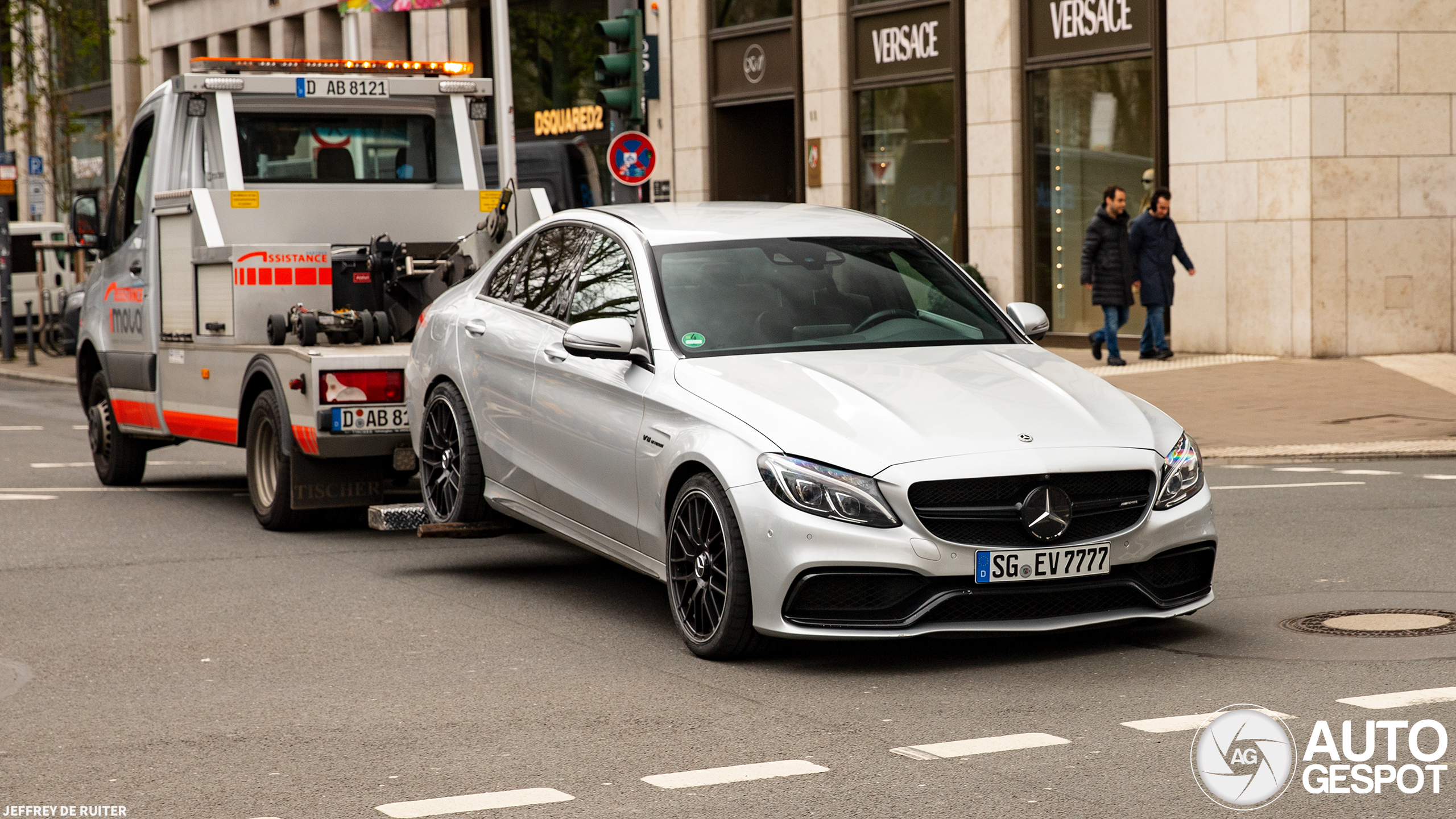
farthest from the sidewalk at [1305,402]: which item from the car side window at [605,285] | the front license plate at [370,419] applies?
the car side window at [605,285]

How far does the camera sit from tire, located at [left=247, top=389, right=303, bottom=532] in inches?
409

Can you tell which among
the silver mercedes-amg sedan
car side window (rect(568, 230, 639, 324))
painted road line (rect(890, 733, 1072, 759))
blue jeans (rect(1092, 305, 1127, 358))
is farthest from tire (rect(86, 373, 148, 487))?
blue jeans (rect(1092, 305, 1127, 358))

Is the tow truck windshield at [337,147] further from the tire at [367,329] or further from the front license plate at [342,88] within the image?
the tire at [367,329]

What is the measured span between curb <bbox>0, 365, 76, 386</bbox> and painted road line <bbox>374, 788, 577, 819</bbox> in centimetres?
2175

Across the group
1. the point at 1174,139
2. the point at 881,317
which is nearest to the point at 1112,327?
the point at 1174,139

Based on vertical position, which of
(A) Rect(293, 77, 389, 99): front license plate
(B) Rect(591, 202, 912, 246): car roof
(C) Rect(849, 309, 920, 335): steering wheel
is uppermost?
(A) Rect(293, 77, 389, 99): front license plate

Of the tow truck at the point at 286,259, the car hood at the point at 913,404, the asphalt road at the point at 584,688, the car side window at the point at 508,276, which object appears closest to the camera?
the asphalt road at the point at 584,688

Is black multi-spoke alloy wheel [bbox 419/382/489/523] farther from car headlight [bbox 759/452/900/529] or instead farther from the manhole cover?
the manhole cover

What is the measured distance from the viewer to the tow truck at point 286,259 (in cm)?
1037

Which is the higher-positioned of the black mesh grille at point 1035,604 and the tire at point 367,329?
the tire at point 367,329

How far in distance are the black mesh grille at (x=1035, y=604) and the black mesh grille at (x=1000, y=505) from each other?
20 centimetres

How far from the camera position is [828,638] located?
6492mm

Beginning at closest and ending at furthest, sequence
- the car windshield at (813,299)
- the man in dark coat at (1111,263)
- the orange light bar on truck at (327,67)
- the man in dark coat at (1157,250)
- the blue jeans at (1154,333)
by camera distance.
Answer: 1. the car windshield at (813,299)
2. the orange light bar on truck at (327,67)
3. the man in dark coat at (1157,250)
4. the man in dark coat at (1111,263)
5. the blue jeans at (1154,333)

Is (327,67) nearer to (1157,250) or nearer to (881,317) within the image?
(881,317)
